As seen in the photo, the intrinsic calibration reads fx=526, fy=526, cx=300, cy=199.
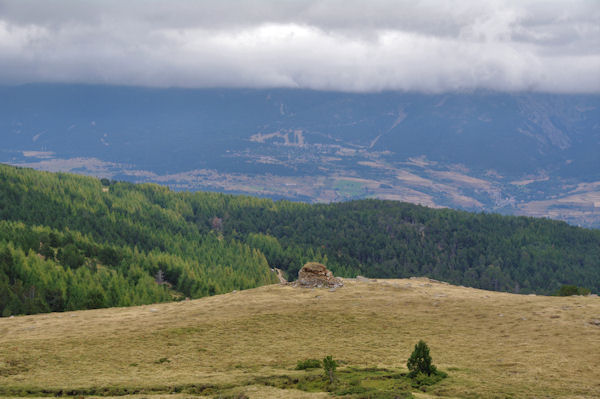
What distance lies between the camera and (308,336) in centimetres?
7306

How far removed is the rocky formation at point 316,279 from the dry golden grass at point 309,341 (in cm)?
631

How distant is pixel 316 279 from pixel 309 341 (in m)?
33.9

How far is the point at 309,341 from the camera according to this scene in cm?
7075

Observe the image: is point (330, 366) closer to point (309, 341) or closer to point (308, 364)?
point (308, 364)

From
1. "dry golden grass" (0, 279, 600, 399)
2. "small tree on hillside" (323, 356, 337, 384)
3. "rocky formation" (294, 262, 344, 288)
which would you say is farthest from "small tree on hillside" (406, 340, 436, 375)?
"rocky formation" (294, 262, 344, 288)

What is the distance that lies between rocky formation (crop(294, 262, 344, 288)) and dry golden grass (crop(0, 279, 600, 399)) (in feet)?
20.7

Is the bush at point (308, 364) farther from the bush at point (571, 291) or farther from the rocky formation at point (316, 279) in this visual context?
the bush at point (571, 291)

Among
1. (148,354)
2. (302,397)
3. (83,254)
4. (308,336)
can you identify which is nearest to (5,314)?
(83,254)

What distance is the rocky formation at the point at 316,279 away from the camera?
103562 mm

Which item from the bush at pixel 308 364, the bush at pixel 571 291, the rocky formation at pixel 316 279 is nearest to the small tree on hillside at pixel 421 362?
the bush at pixel 308 364

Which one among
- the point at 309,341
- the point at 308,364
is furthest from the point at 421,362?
the point at 309,341

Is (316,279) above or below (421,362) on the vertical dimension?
below

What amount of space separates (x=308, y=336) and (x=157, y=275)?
138599 mm

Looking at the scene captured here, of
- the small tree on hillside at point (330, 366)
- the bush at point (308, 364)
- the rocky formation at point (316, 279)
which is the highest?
the small tree on hillside at point (330, 366)
